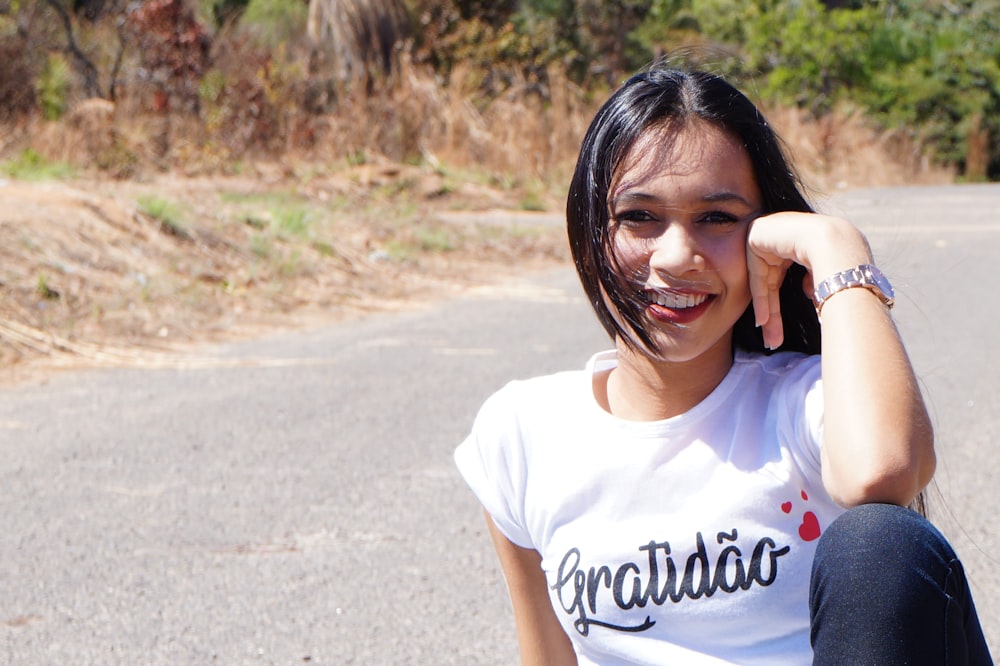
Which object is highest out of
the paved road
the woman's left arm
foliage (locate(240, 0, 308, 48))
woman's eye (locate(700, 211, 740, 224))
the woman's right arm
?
woman's eye (locate(700, 211, 740, 224))

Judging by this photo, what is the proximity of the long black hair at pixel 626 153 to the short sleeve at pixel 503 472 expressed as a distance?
20 cm

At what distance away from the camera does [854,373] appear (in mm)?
1571

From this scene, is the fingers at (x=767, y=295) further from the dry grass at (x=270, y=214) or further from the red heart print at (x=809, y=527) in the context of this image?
the dry grass at (x=270, y=214)

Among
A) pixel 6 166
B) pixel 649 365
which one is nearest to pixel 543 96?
pixel 6 166

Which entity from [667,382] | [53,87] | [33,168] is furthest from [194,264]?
[53,87]

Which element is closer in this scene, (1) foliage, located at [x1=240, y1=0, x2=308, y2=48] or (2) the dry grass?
(2) the dry grass

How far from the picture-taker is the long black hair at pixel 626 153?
1.75 m

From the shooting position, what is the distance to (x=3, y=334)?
6426 millimetres

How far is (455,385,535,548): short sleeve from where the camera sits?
73.1 inches

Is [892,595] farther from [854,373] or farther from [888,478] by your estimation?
[854,373]

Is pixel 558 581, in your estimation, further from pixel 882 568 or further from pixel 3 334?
pixel 3 334

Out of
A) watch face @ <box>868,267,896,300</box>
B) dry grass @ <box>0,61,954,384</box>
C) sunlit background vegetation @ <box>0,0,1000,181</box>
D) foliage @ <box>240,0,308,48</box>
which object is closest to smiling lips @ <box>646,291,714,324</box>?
watch face @ <box>868,267,896,300</box>

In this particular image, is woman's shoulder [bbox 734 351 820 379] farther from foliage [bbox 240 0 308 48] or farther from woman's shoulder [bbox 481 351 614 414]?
foliage [bbox 240 0 308 48]

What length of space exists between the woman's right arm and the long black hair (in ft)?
1.14
